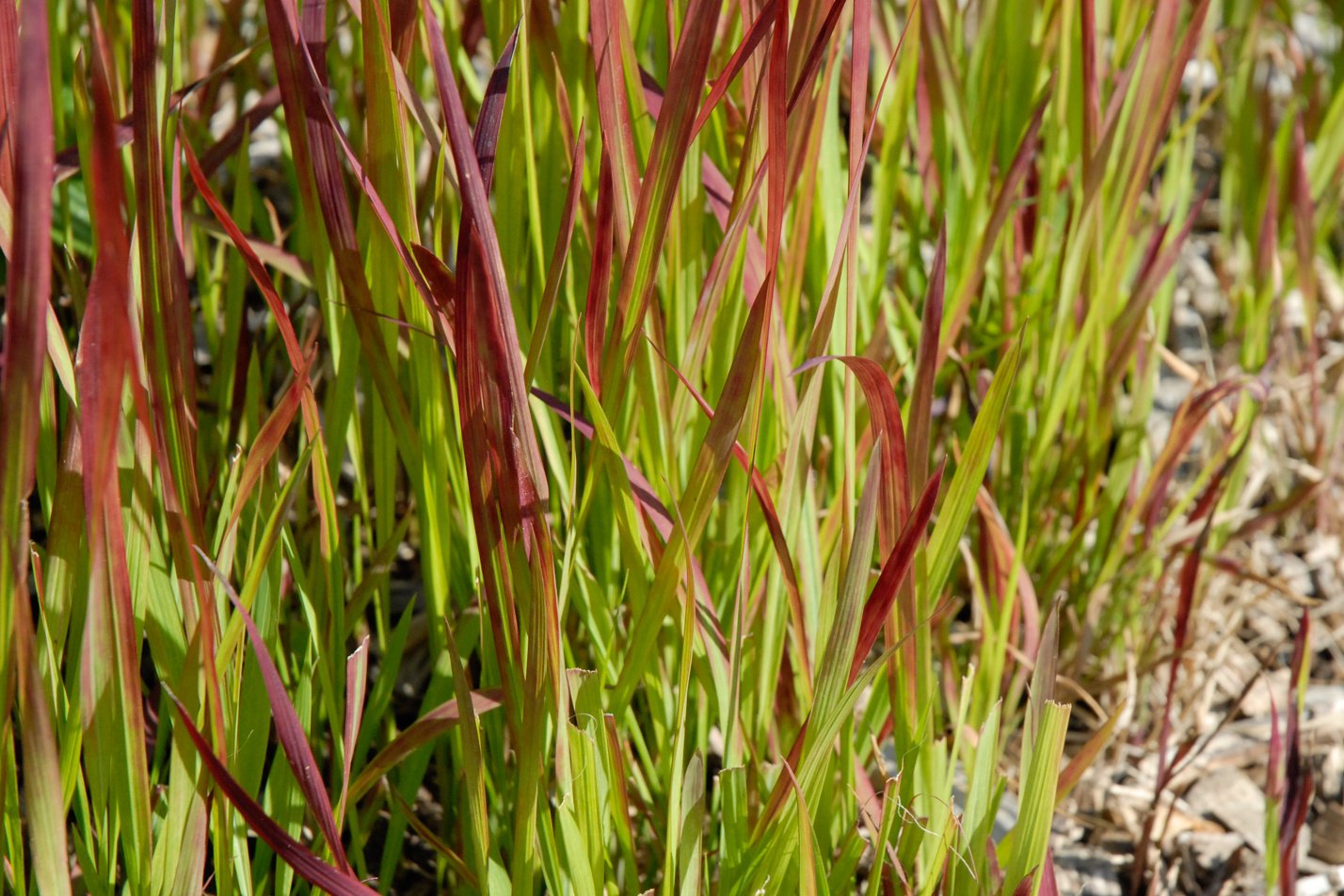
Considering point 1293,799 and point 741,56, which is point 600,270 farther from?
point 1293,799

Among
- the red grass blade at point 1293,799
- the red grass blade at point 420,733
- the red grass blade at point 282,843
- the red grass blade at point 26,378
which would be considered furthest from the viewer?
the red grass blade at point 1293,799

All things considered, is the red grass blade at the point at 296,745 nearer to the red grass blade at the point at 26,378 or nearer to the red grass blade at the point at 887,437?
the red grass blade at the point at 26,378

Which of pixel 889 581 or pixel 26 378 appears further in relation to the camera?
pixel 889 581

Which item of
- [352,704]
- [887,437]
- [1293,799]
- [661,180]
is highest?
[661,180]

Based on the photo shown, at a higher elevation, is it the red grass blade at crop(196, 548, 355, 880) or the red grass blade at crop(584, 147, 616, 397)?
the red grass blade at crop(584, 147, 616, 397)

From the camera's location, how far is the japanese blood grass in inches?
17.5

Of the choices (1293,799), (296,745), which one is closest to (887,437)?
(296,745)

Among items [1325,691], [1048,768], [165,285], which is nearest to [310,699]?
[165,285]

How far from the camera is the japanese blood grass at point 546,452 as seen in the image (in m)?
0.44

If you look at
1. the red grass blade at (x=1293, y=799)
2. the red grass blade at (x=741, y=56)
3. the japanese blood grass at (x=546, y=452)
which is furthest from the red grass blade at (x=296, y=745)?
the red grass blade at (x=1293, y=799)

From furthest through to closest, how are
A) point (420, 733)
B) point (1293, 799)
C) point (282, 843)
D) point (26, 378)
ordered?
1. point (1293, 799)
2. point (420, 733)
3. point (282, 843)
4. point (26, 378)

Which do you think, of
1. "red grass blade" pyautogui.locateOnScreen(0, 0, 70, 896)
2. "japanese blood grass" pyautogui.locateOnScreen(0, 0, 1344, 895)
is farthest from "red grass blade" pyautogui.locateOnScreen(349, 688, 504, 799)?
"red grass blade" pyautogui.locateOnScreen(0, 0, 70, 896)

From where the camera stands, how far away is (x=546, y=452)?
0.62 m

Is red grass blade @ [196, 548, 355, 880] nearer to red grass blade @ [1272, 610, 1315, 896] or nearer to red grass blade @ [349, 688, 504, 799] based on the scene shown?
red grass blade @ [349, 688, 504, 799]
